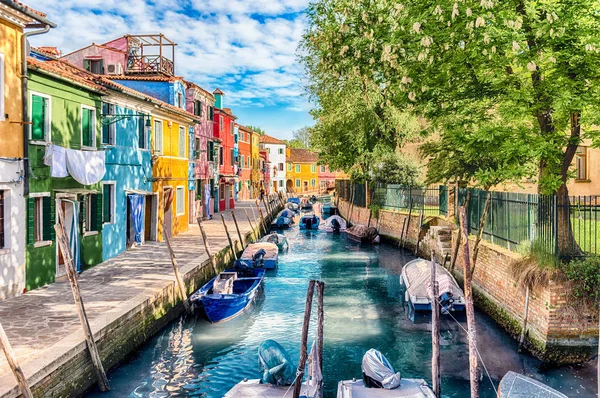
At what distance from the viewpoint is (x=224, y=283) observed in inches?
648

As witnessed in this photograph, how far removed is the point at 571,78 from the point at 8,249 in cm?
1437

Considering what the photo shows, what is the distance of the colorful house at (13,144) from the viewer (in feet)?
40.2

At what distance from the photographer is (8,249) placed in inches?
491

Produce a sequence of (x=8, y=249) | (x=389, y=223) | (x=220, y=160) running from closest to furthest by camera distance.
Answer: (x=8, y=249), (x=389, y=223), (x=220, y=160)

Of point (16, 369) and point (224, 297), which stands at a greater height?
point (16, 369)

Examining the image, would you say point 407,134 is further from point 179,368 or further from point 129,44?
point 179,368

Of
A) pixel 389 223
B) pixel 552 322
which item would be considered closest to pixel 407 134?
pixel 389 223

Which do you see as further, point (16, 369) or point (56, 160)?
point (56, 160)

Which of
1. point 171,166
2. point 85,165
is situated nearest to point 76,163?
point 85,165

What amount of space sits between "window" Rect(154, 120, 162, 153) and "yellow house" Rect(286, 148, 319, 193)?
67.8m

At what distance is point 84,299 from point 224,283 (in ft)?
A: 16.2

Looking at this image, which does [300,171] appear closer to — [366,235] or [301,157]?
[301,157]

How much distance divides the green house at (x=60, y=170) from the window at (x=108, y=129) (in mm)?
932

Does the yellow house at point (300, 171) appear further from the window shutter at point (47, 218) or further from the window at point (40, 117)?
the window shutter at point (47, 218)
